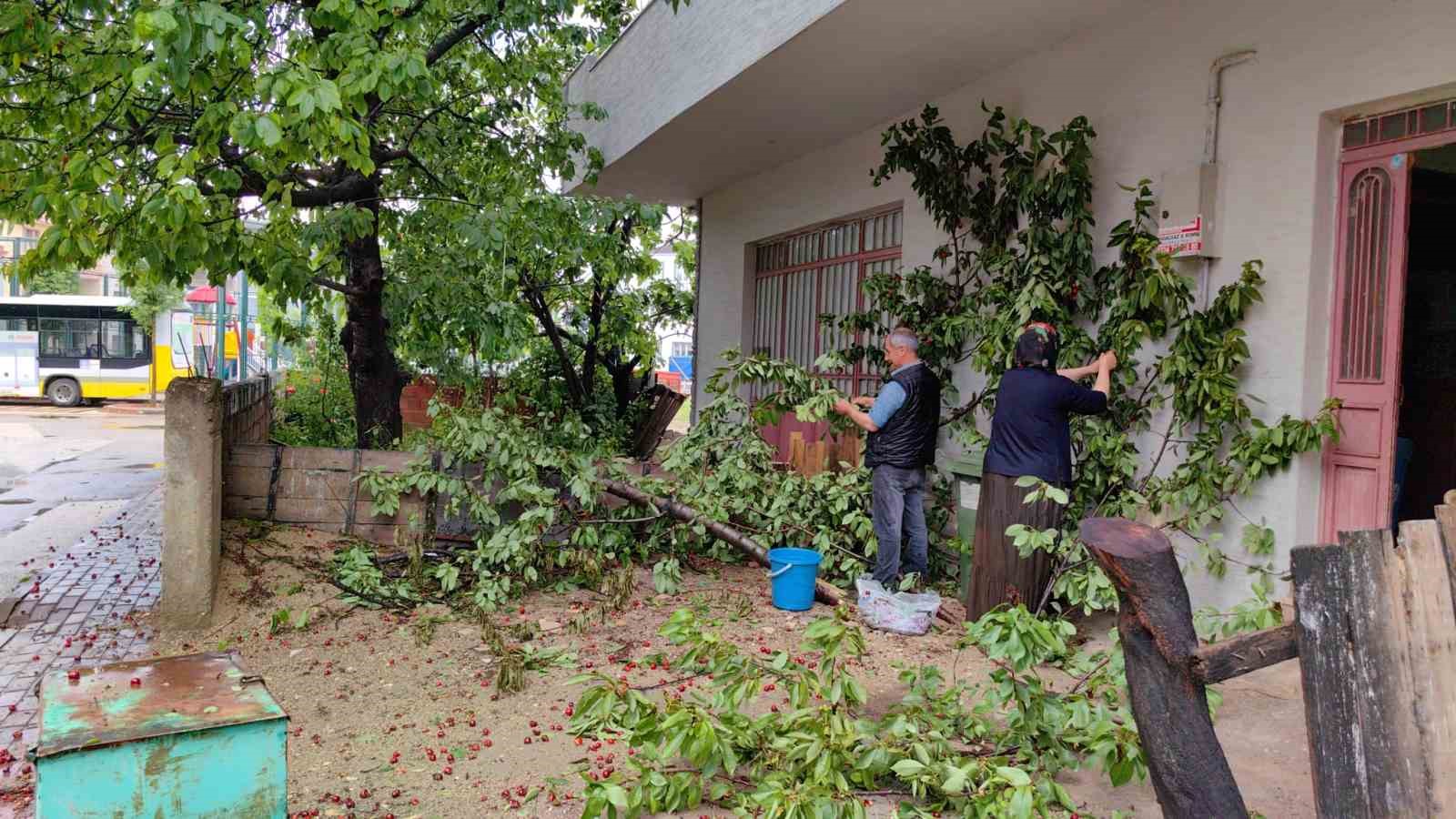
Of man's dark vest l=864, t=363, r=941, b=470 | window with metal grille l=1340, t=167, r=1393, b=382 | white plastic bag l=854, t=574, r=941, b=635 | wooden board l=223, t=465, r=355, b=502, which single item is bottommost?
white plastic bag l=854, t=574, r=941, b=635

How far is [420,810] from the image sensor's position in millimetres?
3363

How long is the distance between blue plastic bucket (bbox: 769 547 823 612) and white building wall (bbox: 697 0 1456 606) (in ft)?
6.99

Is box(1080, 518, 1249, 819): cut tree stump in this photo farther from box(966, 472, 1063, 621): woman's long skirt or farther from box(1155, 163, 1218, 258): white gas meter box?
box(1155, 163, 1218, 258): white gas meter box

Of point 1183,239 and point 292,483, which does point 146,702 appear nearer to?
point 292,483

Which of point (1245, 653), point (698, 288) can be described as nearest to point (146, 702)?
point (1245, 653)

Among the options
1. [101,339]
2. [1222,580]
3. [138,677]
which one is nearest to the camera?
[138,677]

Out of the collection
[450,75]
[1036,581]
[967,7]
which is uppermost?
[450,75]

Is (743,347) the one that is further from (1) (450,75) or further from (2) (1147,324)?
(2) (1147,324)

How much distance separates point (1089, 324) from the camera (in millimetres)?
5977


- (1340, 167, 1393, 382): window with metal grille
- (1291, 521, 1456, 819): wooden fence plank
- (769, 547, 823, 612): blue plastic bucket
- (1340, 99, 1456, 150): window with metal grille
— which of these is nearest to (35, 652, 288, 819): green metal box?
(1291, 521, 1456, 819): wooden fence plank

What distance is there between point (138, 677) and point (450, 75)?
25.1 ft

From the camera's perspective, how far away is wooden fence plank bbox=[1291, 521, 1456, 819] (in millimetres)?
1671

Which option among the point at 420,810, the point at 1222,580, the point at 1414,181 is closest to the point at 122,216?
the point at 420,810

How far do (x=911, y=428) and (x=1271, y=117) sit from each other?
8.07ft
